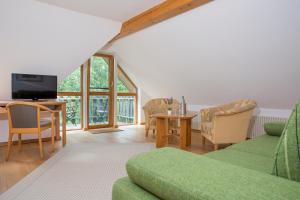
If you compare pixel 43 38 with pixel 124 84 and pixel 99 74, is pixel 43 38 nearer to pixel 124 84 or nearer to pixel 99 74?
pixel 99 74

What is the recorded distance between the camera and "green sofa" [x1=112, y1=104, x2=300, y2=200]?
2.22 feet

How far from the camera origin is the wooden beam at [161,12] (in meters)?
2.89

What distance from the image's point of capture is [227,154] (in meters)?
1.74

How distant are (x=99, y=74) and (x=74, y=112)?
114 cm

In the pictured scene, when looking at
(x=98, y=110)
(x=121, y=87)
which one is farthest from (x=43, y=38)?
(x=121, y=87)

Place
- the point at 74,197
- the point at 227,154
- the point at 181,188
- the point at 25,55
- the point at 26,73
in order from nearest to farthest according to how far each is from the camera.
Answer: the point at 181,188
the point at 227,154
the point at 74,197
the point at 25,55
the point at 26,73

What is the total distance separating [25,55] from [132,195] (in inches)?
138

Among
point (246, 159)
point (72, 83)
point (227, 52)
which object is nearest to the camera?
point (246, 159)

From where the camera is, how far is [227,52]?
3.49 meters

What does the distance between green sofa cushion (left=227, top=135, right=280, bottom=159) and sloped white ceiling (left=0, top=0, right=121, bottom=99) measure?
3059mm

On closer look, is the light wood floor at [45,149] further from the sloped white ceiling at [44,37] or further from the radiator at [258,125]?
the sloped white ceiling at [44,37]

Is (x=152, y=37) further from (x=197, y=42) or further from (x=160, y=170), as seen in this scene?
(x=160, y=170)

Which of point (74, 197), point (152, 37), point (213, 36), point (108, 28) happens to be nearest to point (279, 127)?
point (213, 36)

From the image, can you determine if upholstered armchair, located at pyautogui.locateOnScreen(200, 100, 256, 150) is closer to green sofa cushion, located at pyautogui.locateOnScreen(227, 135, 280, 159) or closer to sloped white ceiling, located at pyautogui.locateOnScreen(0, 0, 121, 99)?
green sofa cushion, located at pyautogui.locateOnScreen(227, 135, 280, 159)
